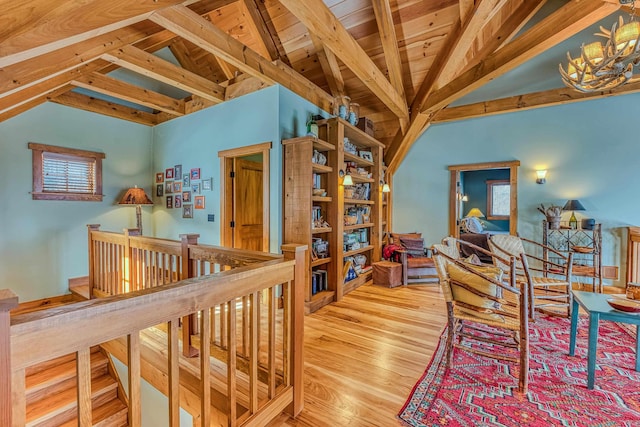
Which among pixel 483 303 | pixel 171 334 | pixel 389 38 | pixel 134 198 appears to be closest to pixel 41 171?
pixel 134 198

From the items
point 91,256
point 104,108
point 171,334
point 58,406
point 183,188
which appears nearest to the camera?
point 171,334

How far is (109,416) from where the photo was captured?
8.86ft

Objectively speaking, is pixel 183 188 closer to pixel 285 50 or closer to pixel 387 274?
pixel 285 50

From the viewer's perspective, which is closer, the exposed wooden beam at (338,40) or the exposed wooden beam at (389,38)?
the exposed wooden beam at (338,40)

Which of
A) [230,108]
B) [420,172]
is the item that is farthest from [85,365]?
[420,172]

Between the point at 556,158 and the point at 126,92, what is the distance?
709 cm

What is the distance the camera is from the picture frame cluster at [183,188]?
4316mm

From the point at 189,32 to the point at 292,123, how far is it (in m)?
1.54

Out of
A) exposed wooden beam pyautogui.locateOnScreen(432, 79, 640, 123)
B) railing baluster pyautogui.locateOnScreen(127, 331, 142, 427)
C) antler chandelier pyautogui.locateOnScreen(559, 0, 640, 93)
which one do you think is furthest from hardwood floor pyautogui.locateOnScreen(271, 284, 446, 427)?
exposed wooden beam pyautogui.locateOnScreen(432, 79, 640, 123)

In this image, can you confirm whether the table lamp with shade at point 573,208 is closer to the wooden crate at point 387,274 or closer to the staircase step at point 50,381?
the wooden crate at point 387,274

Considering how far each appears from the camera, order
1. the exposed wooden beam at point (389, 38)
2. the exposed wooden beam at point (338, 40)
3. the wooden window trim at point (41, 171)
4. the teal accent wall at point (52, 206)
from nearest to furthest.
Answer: the exposed wooden beam at point (338, 40), the exposed wooden beam at point (389, 38), the teal accent wall at point (52, 206), the wooden window trim at point (41, 171)

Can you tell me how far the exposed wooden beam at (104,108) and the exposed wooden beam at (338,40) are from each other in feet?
12.9

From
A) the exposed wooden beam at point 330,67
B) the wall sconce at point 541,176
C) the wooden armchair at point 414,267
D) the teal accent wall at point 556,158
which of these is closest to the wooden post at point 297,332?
the wooden armchair at point 414,267

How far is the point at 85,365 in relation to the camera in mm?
932
